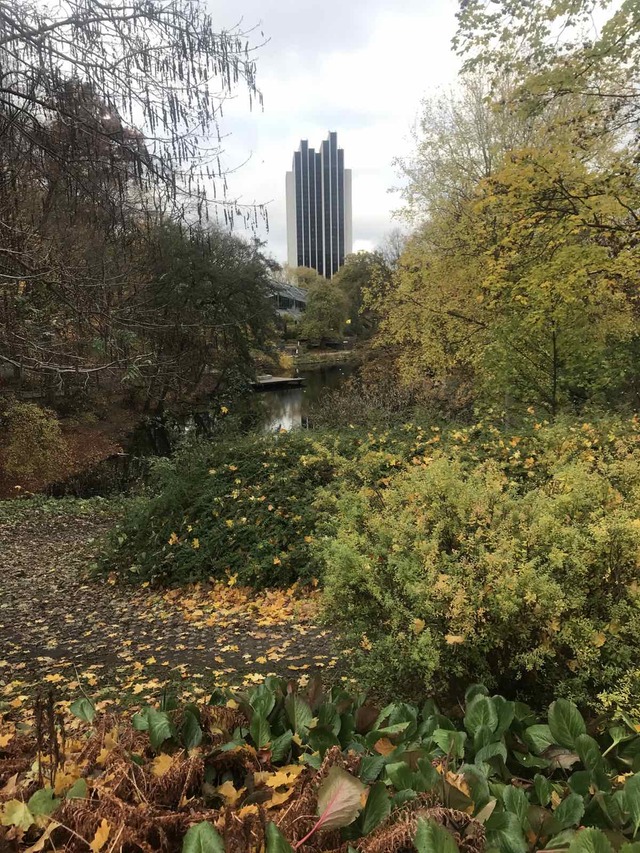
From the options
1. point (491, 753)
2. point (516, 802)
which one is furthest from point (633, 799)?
point (491, 753)

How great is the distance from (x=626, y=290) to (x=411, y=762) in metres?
11.7

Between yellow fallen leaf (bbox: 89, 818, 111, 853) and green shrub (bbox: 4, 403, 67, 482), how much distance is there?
1694cm

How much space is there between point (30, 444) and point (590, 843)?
1766 centimetres

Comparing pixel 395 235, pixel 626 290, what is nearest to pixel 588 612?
pixel 626 290

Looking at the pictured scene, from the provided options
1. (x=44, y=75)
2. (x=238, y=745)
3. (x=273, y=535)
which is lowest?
(x=273, y=535)

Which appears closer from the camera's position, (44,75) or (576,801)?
(576,801)

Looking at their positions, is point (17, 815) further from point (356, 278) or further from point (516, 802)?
point (356, 278)

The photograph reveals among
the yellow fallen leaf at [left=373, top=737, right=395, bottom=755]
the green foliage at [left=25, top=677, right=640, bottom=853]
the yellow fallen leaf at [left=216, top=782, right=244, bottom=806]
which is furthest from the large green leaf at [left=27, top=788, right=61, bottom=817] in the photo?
the yellow fallen leaf at [left=373, top=737, right=395, bottom=755]

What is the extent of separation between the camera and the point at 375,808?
1.35m

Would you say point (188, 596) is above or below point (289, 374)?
below

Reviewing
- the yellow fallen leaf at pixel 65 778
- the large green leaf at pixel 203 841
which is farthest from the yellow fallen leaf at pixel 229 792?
the yellow fallen leaf at pixel 65 778

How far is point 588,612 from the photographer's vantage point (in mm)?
2482

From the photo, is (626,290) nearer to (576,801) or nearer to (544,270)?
(544,270)

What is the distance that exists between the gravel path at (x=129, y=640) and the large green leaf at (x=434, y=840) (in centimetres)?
277
